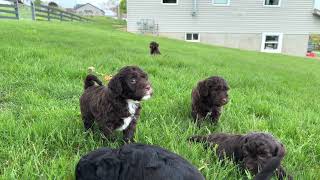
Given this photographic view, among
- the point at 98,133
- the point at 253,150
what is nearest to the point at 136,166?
the point at 253,150

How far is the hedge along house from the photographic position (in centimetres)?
2762

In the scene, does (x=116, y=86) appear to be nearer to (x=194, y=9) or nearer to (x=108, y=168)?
(x=108, y=168)

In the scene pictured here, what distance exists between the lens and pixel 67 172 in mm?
2801

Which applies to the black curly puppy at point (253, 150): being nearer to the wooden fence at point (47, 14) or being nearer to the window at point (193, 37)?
the window at point (193, 37)

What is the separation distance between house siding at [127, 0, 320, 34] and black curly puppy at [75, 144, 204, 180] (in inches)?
1025

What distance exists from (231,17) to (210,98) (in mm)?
24566

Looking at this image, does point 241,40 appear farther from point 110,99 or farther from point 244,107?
point 110,99

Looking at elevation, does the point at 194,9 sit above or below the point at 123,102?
above

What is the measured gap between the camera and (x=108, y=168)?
7.11 ft

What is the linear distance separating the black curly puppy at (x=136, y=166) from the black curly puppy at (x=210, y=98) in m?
2.64

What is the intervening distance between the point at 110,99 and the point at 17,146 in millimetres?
1027

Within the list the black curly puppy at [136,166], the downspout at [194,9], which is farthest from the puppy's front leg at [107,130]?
the downspout at [194,9]

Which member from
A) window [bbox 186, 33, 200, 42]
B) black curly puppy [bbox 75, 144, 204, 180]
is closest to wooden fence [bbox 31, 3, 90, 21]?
window [bbox 186, 33, 200, 42]

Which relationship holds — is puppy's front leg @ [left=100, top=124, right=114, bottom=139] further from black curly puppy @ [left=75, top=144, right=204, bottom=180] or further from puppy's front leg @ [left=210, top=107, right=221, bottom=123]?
puppy's front leg @ [left=210, top=107, right=221, bottom=123]
